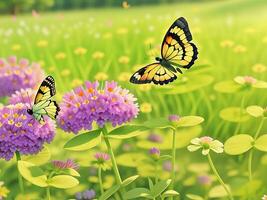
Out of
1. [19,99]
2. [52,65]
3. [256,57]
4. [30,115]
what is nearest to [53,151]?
[19,99]

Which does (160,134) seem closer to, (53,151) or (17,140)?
(53,151)

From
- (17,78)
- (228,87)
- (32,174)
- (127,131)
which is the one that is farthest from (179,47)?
(17,78)

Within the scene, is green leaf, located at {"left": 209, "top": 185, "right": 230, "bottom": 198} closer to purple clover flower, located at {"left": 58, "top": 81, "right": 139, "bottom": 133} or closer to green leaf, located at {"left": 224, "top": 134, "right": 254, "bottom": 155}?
green leaf, located at {"left": 224, "top": 134, "right": 254, "bottom": 155}

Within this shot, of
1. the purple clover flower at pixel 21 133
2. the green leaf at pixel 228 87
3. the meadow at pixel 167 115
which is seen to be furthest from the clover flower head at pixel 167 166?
the purple clover flower at pixel 21 133

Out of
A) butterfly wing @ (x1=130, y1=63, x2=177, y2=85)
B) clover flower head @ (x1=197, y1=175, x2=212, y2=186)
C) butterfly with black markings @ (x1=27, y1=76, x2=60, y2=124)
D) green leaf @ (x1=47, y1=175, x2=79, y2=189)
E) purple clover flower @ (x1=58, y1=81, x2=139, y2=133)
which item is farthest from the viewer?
clover flower head @ (x1=197, y1=175, x2=212, y2=186)

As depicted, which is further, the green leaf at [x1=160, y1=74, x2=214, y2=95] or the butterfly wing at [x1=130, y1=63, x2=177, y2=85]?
the green leaf at [x1=160, y1=74, x2=214, y2=95]

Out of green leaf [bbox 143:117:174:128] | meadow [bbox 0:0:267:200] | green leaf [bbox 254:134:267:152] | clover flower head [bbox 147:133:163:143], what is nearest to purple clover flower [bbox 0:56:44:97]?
meadow [bbox 0:0:267:200]
